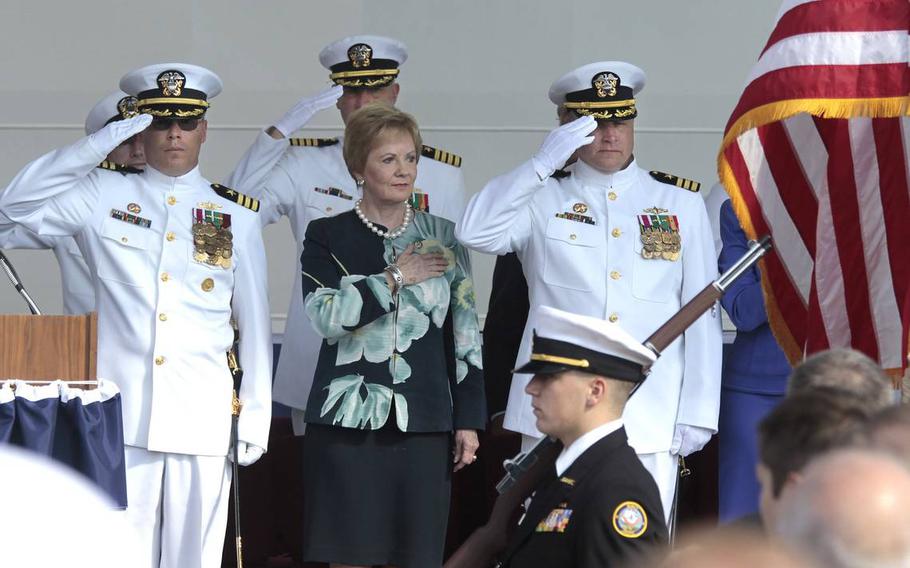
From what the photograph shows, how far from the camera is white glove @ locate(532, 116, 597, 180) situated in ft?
13.8

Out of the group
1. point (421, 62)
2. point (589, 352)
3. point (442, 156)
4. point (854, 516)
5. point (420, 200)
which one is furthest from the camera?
point (421, 62)

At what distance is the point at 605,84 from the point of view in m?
4.47

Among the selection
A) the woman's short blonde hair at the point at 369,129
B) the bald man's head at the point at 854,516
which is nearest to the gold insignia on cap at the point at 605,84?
the woman's short blonde hair at the point at 369,129

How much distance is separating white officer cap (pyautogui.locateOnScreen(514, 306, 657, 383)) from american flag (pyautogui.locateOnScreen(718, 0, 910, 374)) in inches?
50.9

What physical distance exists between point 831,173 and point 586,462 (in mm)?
1763

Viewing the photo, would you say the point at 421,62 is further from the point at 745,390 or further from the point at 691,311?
the point at 691,311

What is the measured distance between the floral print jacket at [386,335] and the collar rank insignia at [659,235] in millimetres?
560

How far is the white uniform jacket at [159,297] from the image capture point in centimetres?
413

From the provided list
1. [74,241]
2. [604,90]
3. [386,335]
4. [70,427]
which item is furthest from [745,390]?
[74,241]

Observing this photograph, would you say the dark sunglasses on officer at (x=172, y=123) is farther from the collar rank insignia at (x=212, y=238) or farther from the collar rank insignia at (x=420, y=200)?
the collar rank insignia at (x=420, y=200)

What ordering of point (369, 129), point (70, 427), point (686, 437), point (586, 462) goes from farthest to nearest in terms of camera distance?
point (686, 437) → point (369, 129) → point (70, 427) → point (586, 462)

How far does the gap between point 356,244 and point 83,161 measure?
81cm

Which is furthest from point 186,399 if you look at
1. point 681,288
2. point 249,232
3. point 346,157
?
point 681,288

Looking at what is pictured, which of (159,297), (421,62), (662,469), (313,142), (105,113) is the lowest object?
(662,469)
